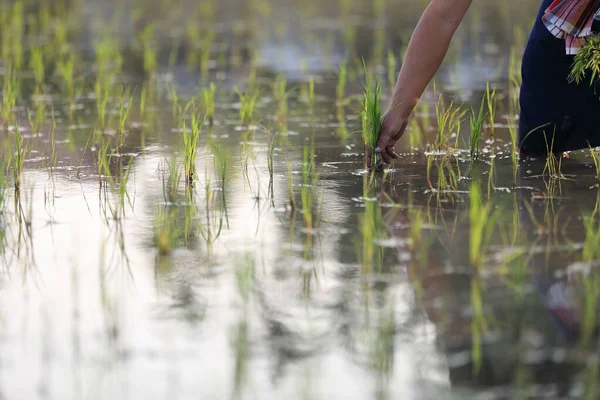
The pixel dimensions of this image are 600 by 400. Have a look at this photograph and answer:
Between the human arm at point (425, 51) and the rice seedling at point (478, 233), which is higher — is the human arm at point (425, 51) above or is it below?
above

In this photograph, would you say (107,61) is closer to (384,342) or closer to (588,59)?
(588,59)

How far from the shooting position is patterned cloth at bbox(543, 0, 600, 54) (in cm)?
283

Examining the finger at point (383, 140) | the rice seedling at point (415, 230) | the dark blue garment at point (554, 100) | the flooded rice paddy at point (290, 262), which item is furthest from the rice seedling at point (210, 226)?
the dark blue garment at point (554, 100)

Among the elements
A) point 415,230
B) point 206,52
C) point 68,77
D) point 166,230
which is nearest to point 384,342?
point 415,230

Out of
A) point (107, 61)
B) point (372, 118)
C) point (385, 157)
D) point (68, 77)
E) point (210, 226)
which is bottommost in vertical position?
point (210, 226)

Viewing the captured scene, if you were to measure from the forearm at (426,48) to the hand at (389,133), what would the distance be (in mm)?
24

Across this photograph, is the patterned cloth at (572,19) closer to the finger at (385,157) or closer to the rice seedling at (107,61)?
the finger at (385,157)

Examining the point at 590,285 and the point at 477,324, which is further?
the point at 590,285

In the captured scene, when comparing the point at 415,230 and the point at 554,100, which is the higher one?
the point at 554,100

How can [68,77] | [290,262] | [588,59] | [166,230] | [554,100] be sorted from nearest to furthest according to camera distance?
1. [290,262]
2. [166,230]
3. [588,59]
4. [554,100]
5. [68,77]

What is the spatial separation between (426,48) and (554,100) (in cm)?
57

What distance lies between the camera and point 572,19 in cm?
287

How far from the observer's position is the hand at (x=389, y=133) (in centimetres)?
279

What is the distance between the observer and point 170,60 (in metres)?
5.66
